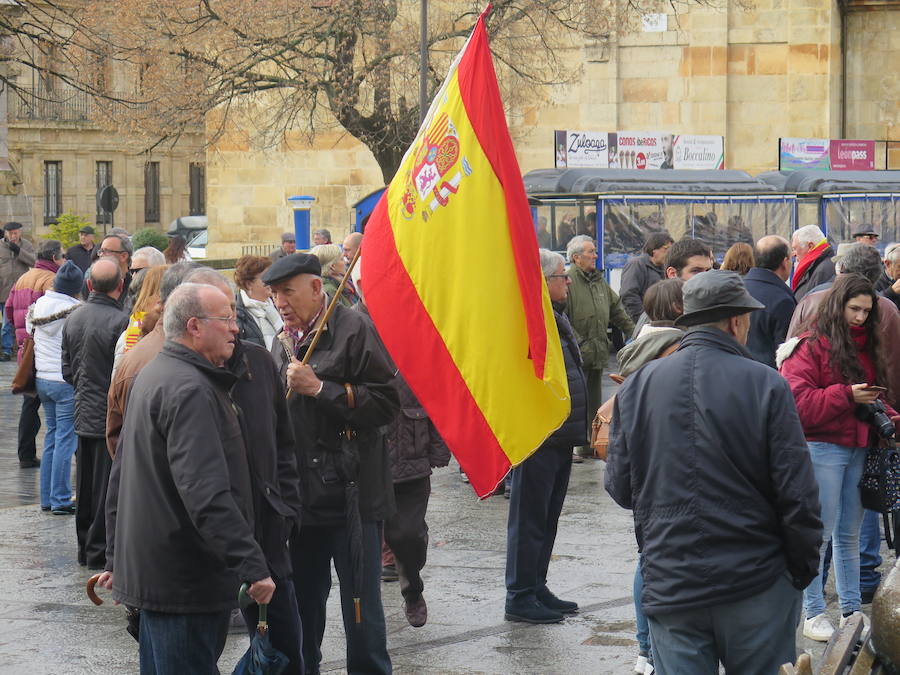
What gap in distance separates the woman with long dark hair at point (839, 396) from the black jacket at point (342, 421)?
6.37 feet

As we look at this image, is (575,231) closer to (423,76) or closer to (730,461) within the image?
(423,76)

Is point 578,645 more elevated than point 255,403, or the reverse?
point 255,403

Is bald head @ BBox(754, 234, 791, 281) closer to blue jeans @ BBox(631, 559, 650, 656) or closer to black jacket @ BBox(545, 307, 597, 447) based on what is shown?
black jacket @ BBox(545, 307, 597, 447)

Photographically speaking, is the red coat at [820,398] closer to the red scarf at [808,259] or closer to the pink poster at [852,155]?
the red scarf at [808,259]

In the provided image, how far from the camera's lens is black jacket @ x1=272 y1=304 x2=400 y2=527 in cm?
597

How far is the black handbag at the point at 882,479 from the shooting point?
6965 millimetres

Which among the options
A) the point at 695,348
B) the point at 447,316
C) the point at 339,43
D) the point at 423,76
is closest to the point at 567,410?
the point at 447,316

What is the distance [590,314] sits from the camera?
12125mm

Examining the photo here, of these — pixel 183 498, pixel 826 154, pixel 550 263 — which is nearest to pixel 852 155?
pixel 826 154

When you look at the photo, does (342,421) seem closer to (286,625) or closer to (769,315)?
(286,625)

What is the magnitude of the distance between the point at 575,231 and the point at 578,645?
18.3 meters

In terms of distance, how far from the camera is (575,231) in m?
24.9

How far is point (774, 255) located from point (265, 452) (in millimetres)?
4578

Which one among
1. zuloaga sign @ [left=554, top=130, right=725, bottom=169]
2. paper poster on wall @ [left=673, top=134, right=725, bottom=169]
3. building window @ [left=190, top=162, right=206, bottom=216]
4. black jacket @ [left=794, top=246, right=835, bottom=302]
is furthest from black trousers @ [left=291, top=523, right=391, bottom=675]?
building window @ [left=190, top=162, right=206, bottom=216]
